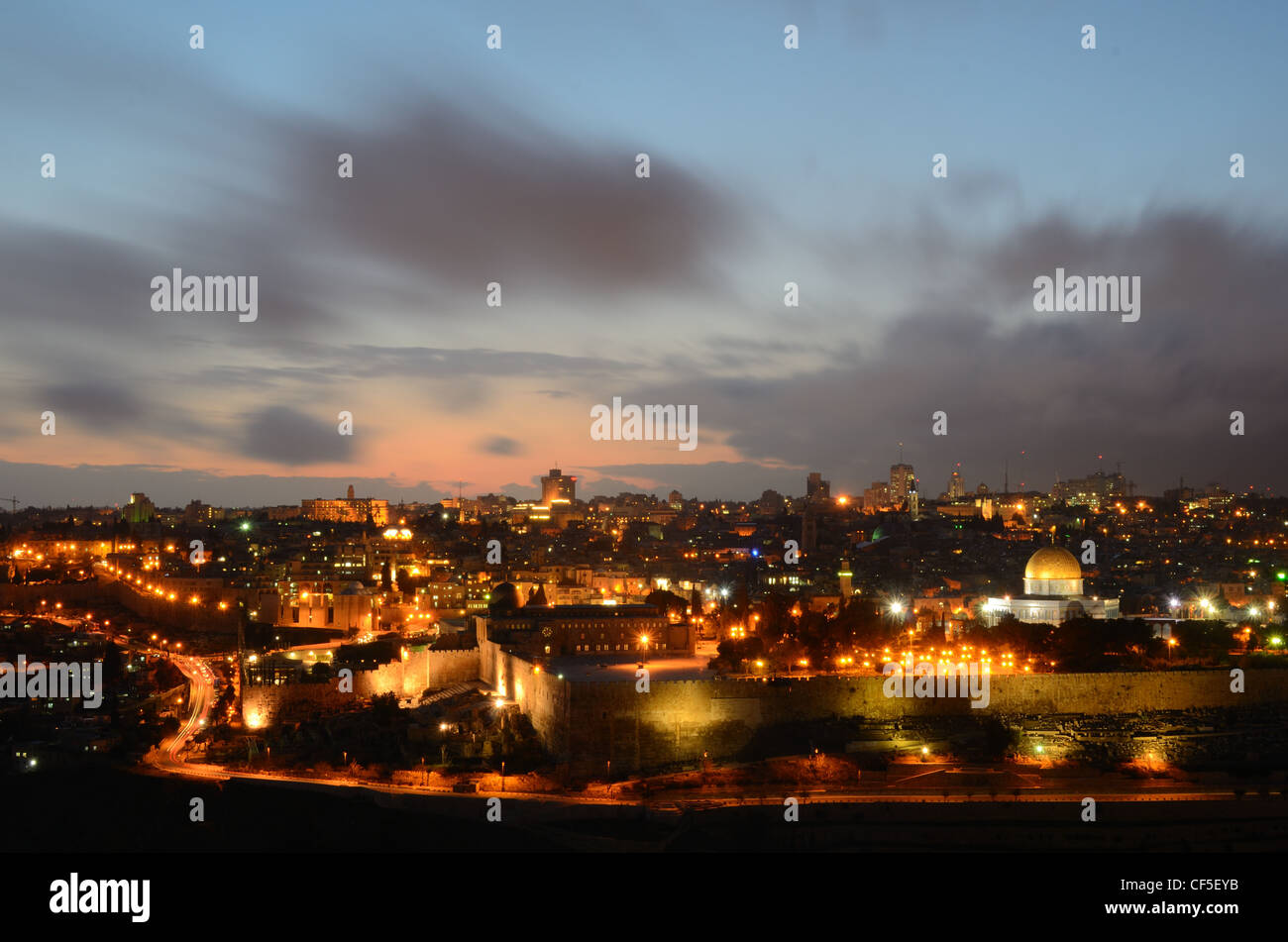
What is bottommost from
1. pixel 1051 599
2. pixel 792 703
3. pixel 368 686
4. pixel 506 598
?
pixel 368 686

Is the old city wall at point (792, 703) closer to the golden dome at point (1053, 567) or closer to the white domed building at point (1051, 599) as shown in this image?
the white domed building at point (1051, 599)

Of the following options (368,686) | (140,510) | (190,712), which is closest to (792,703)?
(368,686)

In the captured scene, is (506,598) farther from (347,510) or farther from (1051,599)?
(347,510)

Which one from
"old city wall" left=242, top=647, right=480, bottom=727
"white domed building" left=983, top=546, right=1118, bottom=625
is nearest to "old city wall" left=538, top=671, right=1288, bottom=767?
"white domed building" left=983, top=546, right=1118, bottom=625

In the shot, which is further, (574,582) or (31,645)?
(574,582)

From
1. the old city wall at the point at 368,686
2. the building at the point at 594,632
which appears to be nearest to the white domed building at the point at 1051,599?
the building at the point at 594,632
